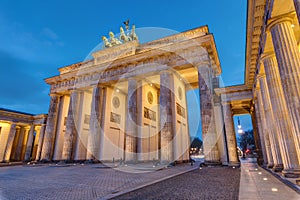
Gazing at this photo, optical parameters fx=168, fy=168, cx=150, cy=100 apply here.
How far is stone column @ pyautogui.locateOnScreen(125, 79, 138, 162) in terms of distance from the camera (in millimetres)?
17531

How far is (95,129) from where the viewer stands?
20.1 meters

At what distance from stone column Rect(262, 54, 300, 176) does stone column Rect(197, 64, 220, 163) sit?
5956 millimetres

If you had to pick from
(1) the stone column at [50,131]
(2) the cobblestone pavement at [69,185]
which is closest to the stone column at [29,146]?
(1) the stone column at [50,131]

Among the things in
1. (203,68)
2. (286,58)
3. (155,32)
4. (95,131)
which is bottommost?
(95,131)

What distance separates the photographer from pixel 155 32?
22.5 metres

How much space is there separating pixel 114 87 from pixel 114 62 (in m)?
4.08

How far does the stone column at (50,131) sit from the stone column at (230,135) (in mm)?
21728

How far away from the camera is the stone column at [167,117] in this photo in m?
15.9

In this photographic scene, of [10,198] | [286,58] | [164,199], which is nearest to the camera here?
[164,199]

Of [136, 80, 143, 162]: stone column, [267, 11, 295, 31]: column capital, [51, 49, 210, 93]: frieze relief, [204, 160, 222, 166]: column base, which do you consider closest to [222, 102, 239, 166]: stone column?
[204, 160, 222, 166]: column base

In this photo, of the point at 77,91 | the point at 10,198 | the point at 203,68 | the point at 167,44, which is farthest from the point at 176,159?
the point at 77,91

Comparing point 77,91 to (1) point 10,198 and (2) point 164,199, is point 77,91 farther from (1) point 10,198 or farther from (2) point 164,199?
(2) point 164,199

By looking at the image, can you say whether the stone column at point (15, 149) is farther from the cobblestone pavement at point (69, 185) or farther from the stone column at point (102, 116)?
the cobblestone pavement at point (69, 185)

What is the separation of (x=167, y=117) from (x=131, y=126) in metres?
4.14
